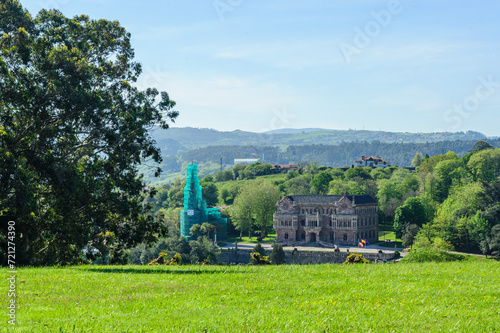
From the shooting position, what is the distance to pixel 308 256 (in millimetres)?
80438

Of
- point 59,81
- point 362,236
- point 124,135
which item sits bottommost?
point 362,236

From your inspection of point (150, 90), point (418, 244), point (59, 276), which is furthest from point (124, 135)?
point (418, 244)

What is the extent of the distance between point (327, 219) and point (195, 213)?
25.3 meters

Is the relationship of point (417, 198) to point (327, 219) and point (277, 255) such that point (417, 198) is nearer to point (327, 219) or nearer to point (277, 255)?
point (327, 219)

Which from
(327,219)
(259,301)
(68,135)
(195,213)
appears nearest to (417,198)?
(327,219)

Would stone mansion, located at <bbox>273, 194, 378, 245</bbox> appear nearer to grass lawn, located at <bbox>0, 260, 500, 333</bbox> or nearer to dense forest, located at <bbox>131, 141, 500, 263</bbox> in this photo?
dense forest, located at <bbox>131, 141, 500, 263</bbox>

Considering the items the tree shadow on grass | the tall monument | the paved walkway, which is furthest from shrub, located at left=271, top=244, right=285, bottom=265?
the tree shadow on grass

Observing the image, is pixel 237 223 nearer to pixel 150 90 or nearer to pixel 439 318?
pixel 150 90

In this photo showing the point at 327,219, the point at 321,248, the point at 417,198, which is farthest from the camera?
the point at 327,219

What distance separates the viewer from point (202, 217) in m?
106

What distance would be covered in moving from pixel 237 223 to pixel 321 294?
301 ft

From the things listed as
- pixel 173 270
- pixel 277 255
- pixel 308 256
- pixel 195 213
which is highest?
pixel 195 213

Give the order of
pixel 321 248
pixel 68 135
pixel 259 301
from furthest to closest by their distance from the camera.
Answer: pixel 321 248 < pixel 68 135 < pixel 259 301

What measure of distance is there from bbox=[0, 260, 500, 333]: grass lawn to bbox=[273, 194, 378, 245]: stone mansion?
7698 cm
